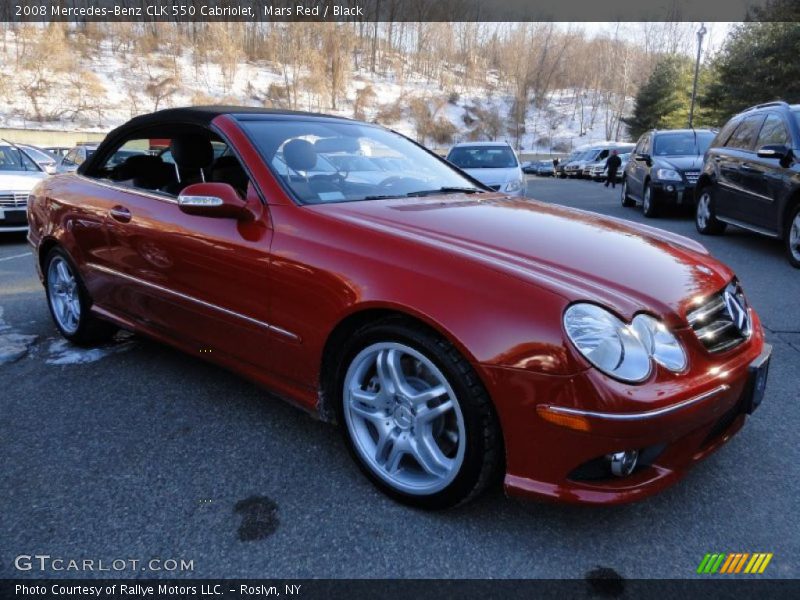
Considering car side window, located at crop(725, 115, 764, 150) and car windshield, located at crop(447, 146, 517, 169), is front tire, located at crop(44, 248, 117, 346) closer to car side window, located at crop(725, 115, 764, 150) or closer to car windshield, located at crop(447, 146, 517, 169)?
car side window, located at crop(725, 115, 764, 150)

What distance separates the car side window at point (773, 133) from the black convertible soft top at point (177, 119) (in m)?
5.31

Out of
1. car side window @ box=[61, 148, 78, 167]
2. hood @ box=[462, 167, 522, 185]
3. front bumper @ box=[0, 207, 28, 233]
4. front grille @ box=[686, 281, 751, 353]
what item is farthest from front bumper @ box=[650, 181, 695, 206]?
car side window @ box=[61, 148, 78, 167]

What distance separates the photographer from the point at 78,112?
47.5 metres

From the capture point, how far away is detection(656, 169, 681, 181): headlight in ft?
32.7

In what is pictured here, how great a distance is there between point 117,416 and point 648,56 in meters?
91.5

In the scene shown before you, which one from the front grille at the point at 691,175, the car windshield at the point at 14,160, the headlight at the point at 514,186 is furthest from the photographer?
the front grille at the point at 691,175

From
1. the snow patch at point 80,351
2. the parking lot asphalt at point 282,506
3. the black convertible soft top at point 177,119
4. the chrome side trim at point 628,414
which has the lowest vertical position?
the snow patch at point 80,351

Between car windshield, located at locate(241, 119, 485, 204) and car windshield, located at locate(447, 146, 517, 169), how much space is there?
6988mm

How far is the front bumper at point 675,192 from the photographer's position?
32.4 feet

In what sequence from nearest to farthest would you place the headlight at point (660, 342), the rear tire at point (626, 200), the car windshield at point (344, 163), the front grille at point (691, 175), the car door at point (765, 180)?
1. the headlight at point (660, 342)
2. the car windshield at point (344, 163)
3. the car door at point (765, 180)
4. the front grille at point (691, 175)
5. the rear tire at point (626, 200)

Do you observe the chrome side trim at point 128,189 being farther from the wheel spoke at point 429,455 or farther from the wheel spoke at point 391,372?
the wheel spoke at point 429,455

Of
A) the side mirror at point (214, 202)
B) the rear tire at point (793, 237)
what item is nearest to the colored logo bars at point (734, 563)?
the side mirror at point (214, 202)

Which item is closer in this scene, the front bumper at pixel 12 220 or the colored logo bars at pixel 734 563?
the colored logo bars at pixel 734 563

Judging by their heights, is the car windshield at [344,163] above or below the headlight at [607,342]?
above
